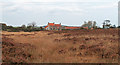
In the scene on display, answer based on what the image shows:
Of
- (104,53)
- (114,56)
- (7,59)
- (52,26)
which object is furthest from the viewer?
(52,26)

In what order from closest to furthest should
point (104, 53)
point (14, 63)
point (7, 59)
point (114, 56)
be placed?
point (14, 63)
point (7, 59)
point (114, 56)
point (104, 53)

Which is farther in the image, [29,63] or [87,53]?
[87,53]

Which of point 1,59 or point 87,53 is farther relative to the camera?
point 87,53

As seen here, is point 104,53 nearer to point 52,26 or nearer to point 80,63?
point 80,63

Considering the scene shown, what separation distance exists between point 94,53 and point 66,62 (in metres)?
2.81

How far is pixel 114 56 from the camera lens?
305 inches

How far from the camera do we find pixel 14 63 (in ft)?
19.7

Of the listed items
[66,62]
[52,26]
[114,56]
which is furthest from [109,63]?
[52,26]

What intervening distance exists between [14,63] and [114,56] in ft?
16.8

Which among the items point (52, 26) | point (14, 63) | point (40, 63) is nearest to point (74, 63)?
point (40, 63)

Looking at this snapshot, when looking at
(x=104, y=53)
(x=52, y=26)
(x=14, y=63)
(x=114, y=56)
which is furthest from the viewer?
(x=52, y=26)

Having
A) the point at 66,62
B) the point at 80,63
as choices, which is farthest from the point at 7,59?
the point at 80,63

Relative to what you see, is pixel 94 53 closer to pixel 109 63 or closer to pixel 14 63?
pixel 109 63

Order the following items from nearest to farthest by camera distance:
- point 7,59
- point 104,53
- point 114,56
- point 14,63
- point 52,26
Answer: point 14,63 → point 7,59 → point 114,56 → point 104,53 → point 52,26
